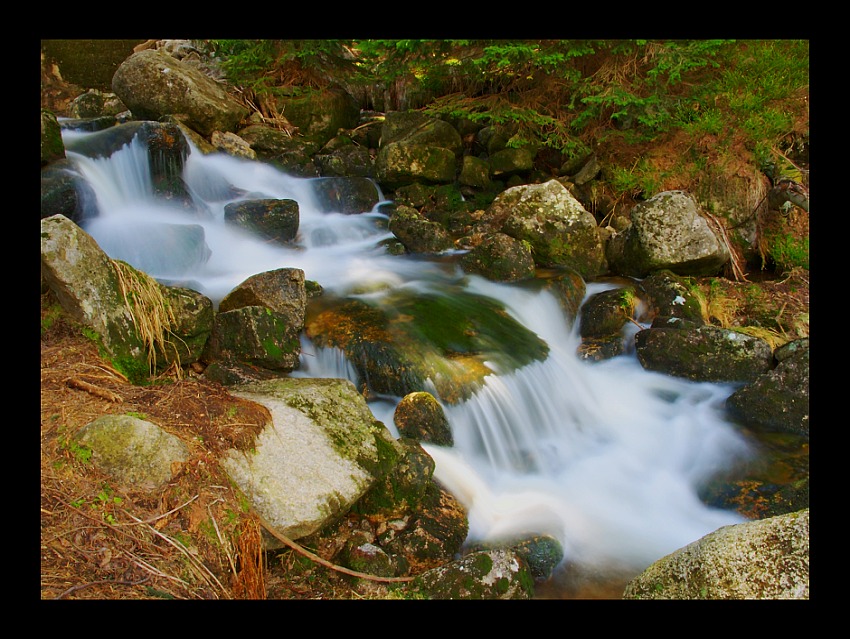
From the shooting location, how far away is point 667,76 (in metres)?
8.44

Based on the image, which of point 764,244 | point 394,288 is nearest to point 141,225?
point 394,288

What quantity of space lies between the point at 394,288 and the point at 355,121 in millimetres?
6775

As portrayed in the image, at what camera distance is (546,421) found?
5.45m

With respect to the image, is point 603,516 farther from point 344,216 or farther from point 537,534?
point 344,216

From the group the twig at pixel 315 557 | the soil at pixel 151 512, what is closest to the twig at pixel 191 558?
the soil at pixel 151 512

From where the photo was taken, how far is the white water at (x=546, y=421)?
173 inches

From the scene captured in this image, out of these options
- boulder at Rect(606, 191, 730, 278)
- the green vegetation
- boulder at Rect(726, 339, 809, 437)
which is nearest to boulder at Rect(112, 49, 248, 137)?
the green vegetation

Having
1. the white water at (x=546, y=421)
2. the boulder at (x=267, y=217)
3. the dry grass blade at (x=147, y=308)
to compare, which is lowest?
the white water at (x=546, y=421)

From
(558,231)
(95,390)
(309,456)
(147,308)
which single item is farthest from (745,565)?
(558,231)

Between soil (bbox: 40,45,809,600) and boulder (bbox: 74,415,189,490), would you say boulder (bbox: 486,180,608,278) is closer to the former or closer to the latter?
soil (bbox: 40,45,809,600)

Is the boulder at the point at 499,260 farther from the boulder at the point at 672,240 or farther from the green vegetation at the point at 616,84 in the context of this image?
the green vegetation at the point at 616,84

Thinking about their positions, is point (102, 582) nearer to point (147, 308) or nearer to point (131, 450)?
point (131, 450)

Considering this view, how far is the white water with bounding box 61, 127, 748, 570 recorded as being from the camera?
438 cm

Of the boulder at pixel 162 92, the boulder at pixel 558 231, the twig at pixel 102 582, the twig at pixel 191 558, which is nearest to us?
the twig at pixel 102 582
